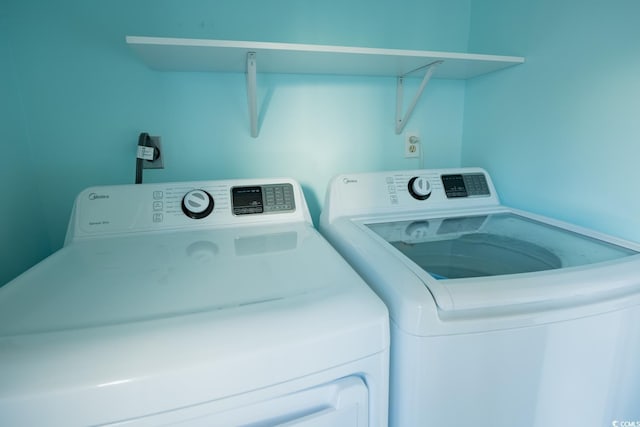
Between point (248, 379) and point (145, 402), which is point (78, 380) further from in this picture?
point (248, 379)

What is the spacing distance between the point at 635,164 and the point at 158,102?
165 cm

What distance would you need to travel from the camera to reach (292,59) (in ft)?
3.61

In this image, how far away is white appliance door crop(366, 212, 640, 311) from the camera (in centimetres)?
61

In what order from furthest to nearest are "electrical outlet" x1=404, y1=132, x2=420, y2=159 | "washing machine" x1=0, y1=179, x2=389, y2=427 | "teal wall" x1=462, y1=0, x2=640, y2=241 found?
"electrical outlet" x1=404, y1=132, x2=420, y2=159, "teal wall" x1=462, y1=0, x2=640, y2=241, "washing machine" x1=0, y1=179, x2=389, y2=427

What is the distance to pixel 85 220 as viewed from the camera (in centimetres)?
97

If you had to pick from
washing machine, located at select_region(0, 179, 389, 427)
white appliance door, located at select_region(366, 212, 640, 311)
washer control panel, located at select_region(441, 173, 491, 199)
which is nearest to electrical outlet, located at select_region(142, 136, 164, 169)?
washing machine, located at select_region(0, 179, 389, 427)

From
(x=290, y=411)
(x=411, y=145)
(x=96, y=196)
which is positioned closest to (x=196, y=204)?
(x=96, y=196)

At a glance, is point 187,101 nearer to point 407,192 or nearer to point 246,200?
point 246,200

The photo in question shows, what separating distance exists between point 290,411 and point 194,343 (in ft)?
0.66

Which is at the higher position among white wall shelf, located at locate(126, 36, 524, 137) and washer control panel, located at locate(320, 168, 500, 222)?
white wall shelf, located at locate(126, 36, 524, 137)

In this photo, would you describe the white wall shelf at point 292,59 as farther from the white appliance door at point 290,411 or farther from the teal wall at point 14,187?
the white appliance door at point 290,411

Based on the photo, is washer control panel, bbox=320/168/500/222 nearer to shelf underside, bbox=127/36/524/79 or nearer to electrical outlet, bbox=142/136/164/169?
shelf underside, bbox=127/36/524/79

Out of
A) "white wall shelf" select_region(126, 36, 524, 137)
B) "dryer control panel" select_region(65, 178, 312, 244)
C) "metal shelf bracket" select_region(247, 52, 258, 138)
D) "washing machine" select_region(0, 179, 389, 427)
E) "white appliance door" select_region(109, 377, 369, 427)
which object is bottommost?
"white appliance door" select_region(109, 377, 369, 427)

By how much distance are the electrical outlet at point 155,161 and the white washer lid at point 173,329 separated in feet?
1.94
